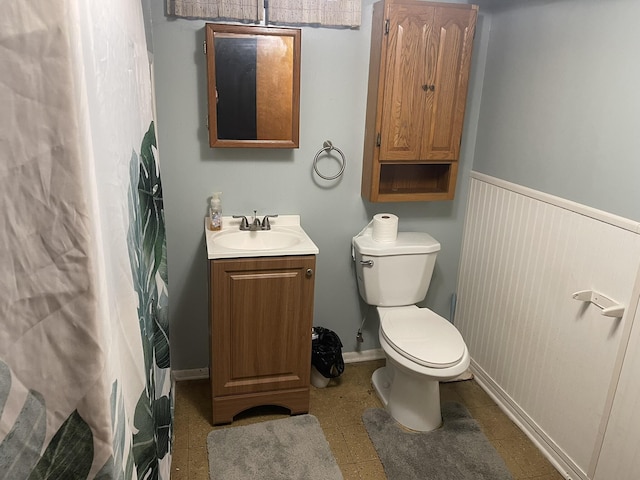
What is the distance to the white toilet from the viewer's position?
2.08m

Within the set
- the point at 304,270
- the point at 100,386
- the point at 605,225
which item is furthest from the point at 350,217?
the point at 100,386

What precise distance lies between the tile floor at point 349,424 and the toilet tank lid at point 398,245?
2.49ft

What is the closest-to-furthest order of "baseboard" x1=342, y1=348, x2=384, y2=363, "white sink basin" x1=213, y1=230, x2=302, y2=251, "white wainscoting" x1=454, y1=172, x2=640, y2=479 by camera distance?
"white wainscoting" x1=454, y1=172, x2=640, y2=479
"white sink basin" x1=213, y1=230, x2=302, y2=251
"baseboard" x1=342, y1=348, x2=384, y2=363

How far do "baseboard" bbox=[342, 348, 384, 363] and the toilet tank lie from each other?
17.7 inches

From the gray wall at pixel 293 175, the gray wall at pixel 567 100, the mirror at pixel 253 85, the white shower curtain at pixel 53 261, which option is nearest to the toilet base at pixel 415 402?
the gray wall at pixel 293 175

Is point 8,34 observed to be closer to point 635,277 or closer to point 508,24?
point 635,277

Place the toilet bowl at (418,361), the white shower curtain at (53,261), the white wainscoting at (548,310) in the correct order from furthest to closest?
the toilet bowl at (418,361) < the white wainscoting at (548,310) < the white shower curtain at (53,261)

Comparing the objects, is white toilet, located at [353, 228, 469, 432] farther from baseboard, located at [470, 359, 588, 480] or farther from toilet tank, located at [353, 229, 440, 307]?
baseboard, located at [470, 359, 588, 480]

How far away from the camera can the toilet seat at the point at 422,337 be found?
206 cm

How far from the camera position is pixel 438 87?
227 cm

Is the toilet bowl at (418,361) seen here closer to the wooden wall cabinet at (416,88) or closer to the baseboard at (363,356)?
the baseboard at (363,356)

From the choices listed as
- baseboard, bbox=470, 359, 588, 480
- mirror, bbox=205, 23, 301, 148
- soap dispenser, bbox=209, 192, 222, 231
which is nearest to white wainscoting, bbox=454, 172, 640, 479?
baseboard, bbox=470, 359, 588, 480

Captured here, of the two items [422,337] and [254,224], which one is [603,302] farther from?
[254,224]

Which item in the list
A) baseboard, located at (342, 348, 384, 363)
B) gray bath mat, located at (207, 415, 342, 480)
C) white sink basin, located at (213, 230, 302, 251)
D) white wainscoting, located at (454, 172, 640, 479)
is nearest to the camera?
white wainscoting, located at (454, 172, 640, 479)
